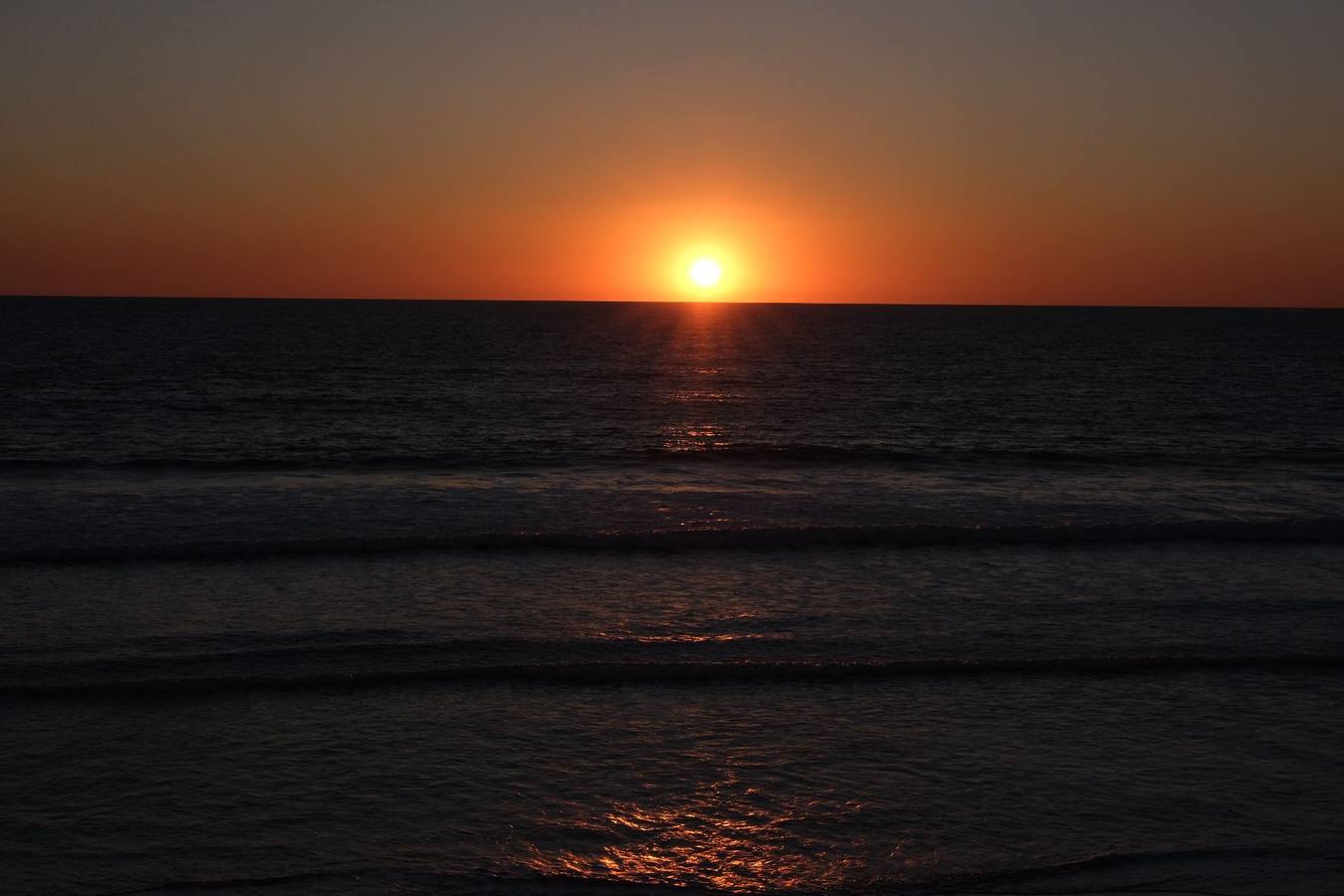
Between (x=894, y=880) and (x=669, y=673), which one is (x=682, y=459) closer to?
(x=669, y=673)

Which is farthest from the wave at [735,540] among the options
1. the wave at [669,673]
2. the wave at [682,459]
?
the wave at [682,459]

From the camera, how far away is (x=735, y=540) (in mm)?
17844

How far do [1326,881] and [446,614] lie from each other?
948 cm

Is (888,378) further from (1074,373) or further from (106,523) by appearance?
(106,523)

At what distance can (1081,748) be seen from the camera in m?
9.28

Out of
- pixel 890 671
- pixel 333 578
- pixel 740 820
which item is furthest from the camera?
pixel 333 578

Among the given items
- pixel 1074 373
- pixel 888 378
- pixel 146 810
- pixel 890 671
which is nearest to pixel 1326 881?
pixel 890 671

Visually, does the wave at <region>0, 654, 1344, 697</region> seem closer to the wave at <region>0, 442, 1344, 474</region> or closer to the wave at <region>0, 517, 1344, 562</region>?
the wave at <region>0, 517, 1344, 562</region>

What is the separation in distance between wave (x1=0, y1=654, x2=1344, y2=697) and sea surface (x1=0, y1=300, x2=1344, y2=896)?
0.15ft

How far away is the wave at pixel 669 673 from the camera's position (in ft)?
34.7

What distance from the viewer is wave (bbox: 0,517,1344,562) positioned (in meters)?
16.4

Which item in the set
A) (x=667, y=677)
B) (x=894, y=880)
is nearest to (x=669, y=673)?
(x=667, y=677)

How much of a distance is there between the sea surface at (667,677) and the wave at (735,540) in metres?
0.08

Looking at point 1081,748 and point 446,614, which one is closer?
point 1081,748
